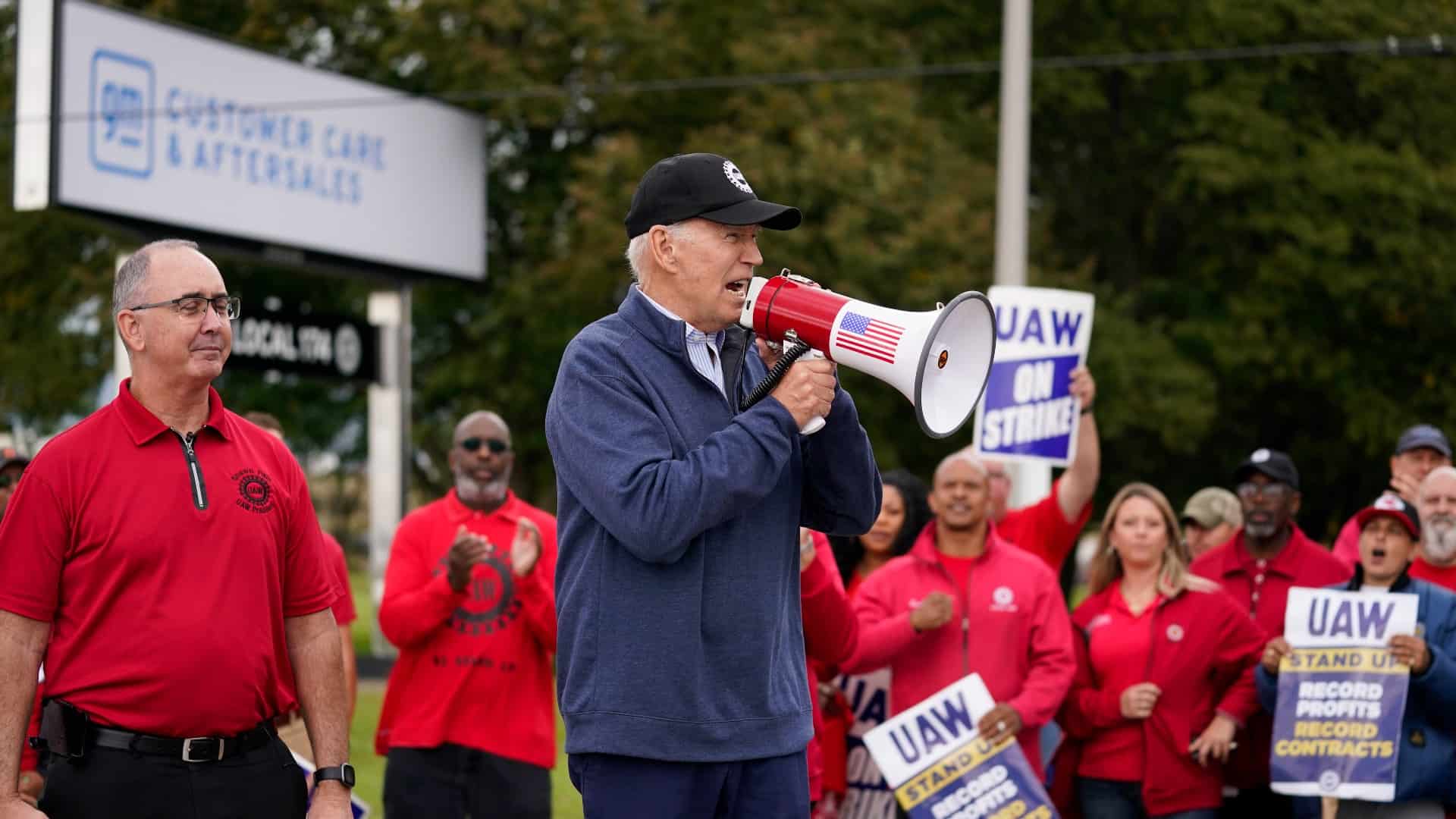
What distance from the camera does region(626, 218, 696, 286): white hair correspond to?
3889 millimetres

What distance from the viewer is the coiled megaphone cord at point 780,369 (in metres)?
3.79

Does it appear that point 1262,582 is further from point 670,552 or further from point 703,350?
point 670,552

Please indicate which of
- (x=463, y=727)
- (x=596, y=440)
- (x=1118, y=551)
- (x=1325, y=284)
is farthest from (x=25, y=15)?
(x=1325, y=284)

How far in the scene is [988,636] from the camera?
7.21 metres

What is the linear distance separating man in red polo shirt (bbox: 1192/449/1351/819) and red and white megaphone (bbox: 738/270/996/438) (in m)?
4.25

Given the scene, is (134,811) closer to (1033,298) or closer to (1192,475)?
(1033,298)

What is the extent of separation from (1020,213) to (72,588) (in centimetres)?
916

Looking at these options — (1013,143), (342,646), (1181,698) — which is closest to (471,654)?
(342,646)

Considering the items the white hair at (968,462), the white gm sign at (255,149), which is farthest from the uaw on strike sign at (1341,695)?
the white gm sign at (255,149)

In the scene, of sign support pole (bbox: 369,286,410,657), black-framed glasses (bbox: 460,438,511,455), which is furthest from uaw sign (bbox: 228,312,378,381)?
black-framed glasses (bbox: 460,438,511,455)

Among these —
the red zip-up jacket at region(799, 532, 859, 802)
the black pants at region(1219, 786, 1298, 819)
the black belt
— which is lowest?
the black pants at region(1219, 786, 1298, 819)

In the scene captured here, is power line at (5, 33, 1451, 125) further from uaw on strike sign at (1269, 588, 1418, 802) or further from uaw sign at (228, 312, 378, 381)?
uaw on strike sign at (1269, 588, 1418, 802)

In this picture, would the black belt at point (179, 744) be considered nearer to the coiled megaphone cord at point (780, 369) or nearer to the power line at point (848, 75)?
the coiled megaphone cord at point (780, 369)

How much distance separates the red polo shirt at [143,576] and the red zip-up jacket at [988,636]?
315 cm
